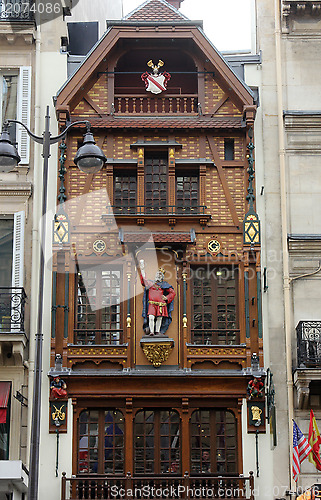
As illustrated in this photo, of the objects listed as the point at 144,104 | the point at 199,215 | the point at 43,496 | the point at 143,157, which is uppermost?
the point at 144,104

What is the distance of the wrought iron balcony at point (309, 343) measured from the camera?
24219mm

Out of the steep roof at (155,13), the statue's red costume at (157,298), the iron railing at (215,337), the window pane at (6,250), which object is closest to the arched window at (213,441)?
the iron railing at (215,337)

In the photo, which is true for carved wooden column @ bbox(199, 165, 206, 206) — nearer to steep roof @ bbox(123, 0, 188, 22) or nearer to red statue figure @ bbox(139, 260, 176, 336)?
red statue figure @ bbox(139, 260, 176, 336)

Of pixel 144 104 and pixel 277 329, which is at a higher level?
pixel 144 104

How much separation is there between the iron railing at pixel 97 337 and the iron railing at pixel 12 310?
4.88 ft

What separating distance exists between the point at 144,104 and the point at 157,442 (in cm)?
918

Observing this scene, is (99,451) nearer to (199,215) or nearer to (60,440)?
(60,440)

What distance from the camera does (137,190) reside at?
2631 centimetres

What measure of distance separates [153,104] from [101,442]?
364 inches

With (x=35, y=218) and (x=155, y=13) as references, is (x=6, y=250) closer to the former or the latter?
(x=35, y=218)

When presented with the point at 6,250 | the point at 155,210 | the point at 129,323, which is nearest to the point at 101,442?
the point at 129,323

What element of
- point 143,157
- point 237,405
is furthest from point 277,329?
point 143,157

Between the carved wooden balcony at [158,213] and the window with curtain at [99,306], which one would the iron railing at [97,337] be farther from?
the carved wooden balcony at [158,213]

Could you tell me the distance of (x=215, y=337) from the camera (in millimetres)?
25281
